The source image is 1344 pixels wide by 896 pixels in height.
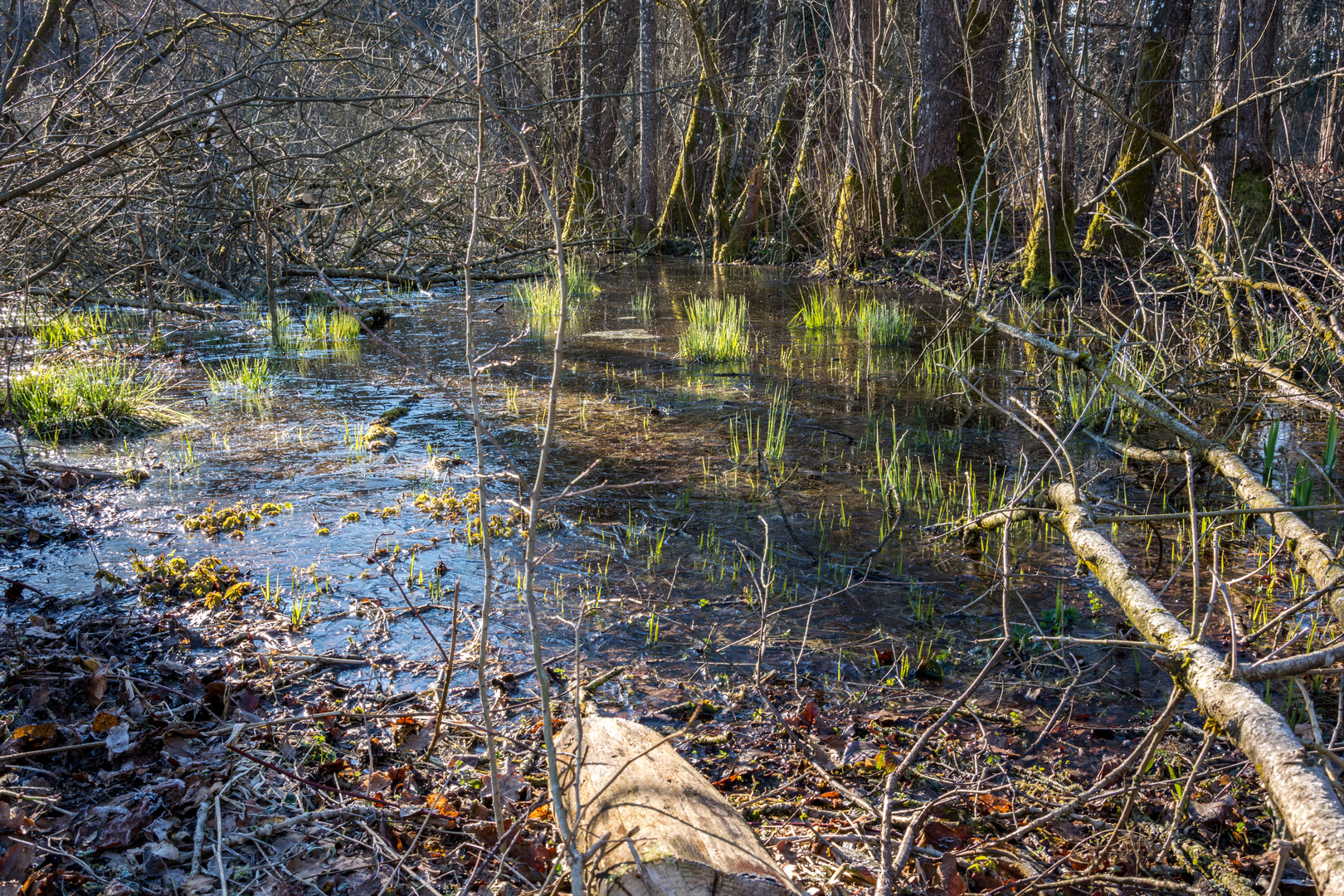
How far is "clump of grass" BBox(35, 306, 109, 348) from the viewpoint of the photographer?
27.1 feet

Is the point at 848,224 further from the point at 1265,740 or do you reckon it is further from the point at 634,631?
the point at 1265,740

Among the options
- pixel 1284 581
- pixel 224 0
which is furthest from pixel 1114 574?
pixel 224 0

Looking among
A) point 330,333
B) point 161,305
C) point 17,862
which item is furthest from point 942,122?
point 17,862

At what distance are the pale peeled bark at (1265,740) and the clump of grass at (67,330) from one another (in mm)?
8952

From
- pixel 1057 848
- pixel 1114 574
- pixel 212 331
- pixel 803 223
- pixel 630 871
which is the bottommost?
pixel 1057 848

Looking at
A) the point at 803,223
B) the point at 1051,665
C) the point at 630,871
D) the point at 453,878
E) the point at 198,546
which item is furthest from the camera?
the point at 803,223

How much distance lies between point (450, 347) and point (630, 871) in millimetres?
Answer: 7671

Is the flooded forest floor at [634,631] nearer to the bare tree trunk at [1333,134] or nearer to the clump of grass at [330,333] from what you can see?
the clump of grass at [330,333]

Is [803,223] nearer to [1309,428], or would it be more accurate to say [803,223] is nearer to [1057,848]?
[1309,428]

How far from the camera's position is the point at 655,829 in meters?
1.84

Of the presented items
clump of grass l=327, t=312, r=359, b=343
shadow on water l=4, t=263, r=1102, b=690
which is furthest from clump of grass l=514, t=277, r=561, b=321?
clump of grass l=327, t=312, r=359, b=343

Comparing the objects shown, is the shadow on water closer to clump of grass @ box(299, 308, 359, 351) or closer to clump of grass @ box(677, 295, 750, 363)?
clump of grass @ box(677, 295, 750, 363)

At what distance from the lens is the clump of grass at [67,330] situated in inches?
325

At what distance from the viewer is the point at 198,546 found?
422 centimetres
